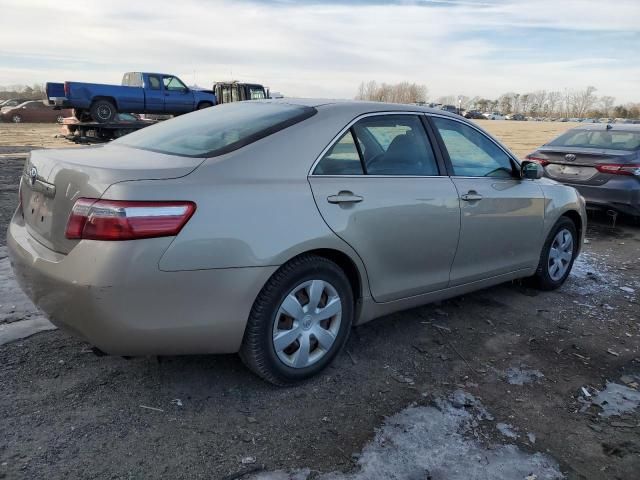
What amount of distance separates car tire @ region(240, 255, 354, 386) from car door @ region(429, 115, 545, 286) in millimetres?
1101

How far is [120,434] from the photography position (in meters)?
2.66

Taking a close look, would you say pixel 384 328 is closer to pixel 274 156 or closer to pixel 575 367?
pixel 575 367

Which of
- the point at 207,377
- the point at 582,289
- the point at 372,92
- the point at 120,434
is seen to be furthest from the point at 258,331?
the point at 372,92

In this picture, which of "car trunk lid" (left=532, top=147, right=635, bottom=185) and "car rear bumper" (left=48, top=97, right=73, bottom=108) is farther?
"car rear bumper" (left=48, top=97, right=73, bottom=108)

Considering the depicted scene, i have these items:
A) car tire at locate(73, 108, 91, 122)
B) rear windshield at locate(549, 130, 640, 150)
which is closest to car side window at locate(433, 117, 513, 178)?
rear windshield at locate(549, 130, 640, 150)

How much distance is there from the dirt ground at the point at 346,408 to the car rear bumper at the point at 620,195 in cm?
370

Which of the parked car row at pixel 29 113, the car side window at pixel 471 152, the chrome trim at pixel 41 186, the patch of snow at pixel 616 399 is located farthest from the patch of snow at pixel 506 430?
the parked car row at pixel 29 113

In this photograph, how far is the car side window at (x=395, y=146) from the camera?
11.4 ft

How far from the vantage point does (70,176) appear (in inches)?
107

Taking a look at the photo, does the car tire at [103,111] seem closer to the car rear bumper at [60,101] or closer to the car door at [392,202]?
the car rear bumper at [60,101]

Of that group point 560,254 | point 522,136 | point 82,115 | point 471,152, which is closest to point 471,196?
point 471,152

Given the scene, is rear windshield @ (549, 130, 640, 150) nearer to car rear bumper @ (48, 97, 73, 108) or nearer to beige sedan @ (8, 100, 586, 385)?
beige sedan @ (8, 100, 586, 385)

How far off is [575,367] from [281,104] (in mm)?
2607

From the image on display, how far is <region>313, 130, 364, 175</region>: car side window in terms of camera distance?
125 inches
